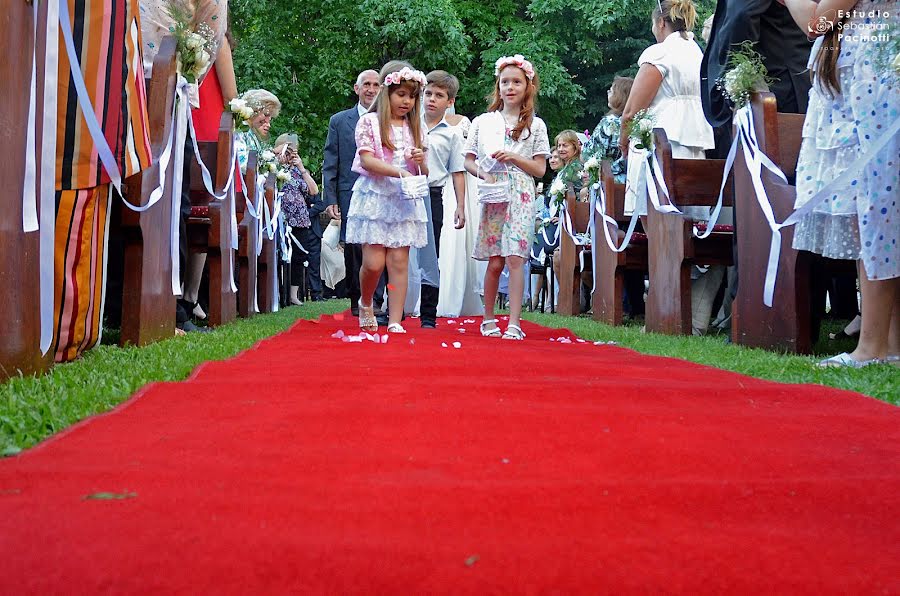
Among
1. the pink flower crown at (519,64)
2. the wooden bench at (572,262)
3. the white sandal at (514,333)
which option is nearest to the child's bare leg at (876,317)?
the white sandal at (514,333)

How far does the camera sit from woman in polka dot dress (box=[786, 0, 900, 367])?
4.87m

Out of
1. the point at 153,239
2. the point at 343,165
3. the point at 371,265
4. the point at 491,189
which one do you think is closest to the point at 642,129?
the point at 491,189

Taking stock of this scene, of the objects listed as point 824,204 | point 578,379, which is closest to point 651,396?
point 578,379

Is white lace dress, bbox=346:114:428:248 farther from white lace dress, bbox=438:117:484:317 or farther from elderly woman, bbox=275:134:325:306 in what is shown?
elderly woman, bbox=275:134:325:306

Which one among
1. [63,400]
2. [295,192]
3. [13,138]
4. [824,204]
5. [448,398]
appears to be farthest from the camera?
[295,192]

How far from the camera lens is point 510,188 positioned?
7.71m

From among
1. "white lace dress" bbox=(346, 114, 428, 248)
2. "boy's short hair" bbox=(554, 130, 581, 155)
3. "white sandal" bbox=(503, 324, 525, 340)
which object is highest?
"boy's short hair" bbox=(554, 130, 581, 155)

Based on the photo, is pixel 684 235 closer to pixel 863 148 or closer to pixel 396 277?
pixel 396 277

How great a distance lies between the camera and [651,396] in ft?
11.7

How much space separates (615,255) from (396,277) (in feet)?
9.27

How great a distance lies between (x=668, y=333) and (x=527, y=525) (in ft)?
22.0

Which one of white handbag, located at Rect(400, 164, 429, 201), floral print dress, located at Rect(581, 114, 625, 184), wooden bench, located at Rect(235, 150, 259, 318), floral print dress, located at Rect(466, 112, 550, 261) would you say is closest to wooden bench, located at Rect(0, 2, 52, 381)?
white handbag, located at Rect(400, 164, 429, 201)

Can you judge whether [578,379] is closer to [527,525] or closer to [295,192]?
[527,525]

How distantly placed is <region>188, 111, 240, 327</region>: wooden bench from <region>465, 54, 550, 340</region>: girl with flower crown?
190 cm
